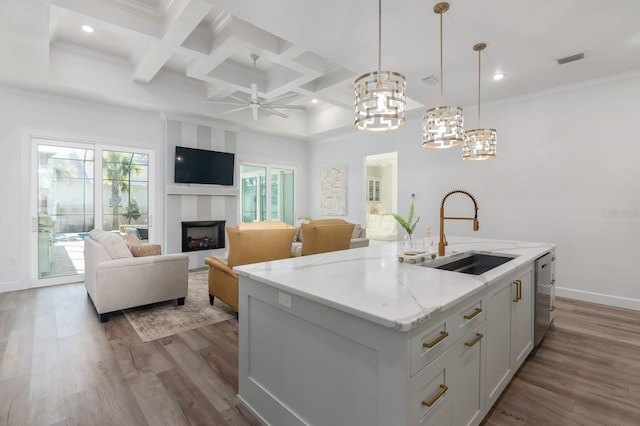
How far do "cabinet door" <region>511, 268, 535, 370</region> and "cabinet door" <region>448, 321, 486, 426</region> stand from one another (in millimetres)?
593

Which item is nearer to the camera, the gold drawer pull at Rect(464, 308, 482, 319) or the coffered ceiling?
the gold drawer pull at Rect(464, 308, 482, 319)

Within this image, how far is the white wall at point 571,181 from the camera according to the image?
374 cm

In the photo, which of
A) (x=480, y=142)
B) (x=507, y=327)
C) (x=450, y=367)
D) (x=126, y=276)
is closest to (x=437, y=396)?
(x=450, y=367)

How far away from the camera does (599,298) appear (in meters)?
3.92

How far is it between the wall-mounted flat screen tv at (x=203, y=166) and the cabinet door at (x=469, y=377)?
5577 millimetres

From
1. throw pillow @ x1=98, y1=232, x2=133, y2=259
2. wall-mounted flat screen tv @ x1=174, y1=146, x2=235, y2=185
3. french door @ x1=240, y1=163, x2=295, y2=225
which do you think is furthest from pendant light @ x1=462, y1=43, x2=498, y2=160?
french door @ x1=240, y1=163, x2=295, y2=225

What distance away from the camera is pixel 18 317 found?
3379 mm

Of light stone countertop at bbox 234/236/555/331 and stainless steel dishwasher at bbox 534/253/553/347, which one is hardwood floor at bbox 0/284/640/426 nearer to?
stainless steel dishwasher at bbox 534/253/553/347

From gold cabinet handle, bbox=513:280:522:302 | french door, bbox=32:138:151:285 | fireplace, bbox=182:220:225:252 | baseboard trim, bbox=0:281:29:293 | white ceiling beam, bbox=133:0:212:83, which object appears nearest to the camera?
gold cabinet handle, bbox=513:280:522:302

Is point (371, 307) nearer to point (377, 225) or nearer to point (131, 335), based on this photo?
point (131, 335)

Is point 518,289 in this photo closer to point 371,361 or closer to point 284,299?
point 371,361

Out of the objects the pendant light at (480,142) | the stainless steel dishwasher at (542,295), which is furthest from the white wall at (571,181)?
the pendant light at (480,142)

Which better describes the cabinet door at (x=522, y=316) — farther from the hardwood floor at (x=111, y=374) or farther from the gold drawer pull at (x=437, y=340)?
the hardwood floor at (x=111, y=374)

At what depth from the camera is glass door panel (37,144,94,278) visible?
4.70 metres
